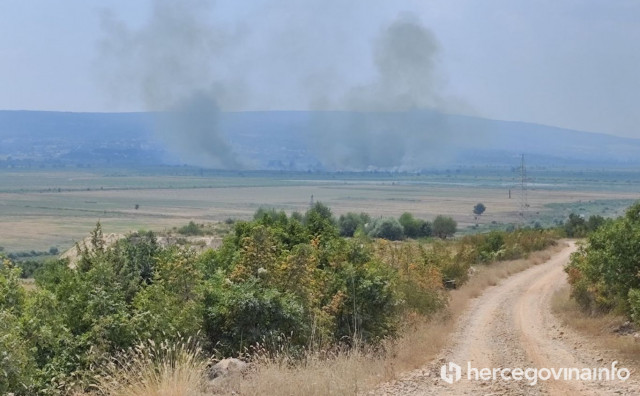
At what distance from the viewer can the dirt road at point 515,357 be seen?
35.1 feet

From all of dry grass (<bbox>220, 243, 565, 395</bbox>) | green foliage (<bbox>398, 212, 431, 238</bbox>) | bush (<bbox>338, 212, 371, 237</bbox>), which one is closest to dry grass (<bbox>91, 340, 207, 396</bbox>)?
dry grass (<bbox>220, 243, 565, 395</bbox>)

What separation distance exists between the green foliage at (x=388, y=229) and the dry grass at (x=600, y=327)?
34083mm

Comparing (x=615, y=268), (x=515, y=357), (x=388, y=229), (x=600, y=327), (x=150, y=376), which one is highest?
(x=615, y=268)

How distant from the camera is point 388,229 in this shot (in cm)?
5881

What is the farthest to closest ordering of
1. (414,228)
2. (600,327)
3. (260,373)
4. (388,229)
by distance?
(414,228), (388,229), (600,327), (260,373)

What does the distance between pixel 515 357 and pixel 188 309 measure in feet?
19.0

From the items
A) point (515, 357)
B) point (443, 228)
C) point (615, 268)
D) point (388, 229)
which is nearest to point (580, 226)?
point (443, 228)

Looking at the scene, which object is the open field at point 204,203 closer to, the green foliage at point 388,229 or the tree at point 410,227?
the tree at point 410,227

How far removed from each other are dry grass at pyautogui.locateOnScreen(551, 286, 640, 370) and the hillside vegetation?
3.91m

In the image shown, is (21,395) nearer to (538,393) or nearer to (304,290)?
(304,290)

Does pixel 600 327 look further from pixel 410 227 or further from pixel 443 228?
pixel 443 228

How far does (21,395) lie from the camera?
937 cm

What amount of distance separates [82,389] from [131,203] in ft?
363

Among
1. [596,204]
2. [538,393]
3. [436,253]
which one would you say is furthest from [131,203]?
[538,393]
